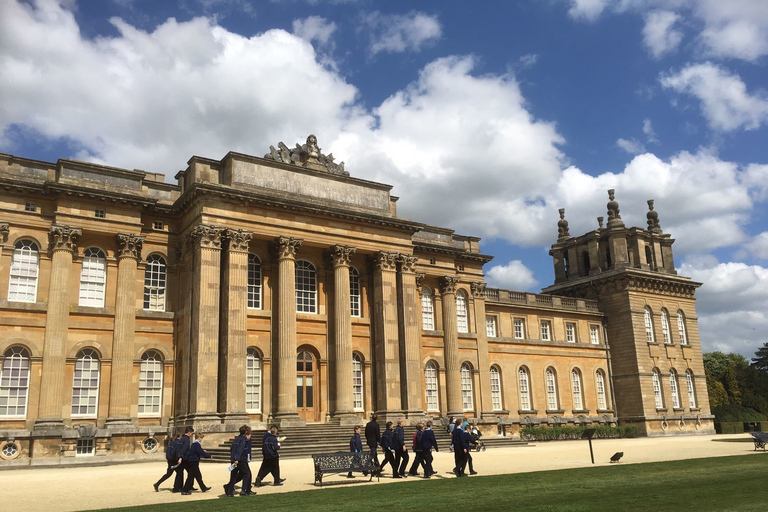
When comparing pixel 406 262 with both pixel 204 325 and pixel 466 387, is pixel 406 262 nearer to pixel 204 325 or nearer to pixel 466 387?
pixel 466 387

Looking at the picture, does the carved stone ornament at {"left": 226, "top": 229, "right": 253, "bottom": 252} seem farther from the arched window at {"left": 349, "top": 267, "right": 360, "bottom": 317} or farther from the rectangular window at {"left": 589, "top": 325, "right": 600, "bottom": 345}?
the rectangular window at {"left": 589, "top": 325, "right": 600, "bottom": 345}

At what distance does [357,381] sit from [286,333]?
517 centimetres

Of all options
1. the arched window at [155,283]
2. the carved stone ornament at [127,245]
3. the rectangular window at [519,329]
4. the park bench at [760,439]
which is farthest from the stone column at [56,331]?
the rectangular window at [519,329]

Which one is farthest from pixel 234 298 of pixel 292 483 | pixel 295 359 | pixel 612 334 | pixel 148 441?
pixel 612 334

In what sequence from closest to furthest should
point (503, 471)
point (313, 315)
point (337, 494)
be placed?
point (337, 494) < point (503, 471) < point (313, 315)

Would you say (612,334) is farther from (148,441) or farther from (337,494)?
(337,494)

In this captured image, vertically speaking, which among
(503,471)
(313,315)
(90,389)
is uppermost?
(313,315)

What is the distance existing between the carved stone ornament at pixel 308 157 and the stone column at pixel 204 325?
5.77 metres

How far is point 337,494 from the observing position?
45.1ft

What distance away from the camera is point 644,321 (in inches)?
1850

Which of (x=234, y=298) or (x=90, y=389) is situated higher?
(x=234, y=298)

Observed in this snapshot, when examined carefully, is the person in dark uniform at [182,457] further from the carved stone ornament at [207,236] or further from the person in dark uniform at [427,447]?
the carved stone ornament at [207,236]

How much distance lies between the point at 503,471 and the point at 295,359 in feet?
43.3

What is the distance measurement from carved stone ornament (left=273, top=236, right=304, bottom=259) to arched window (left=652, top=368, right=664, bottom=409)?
2929 centimetres
